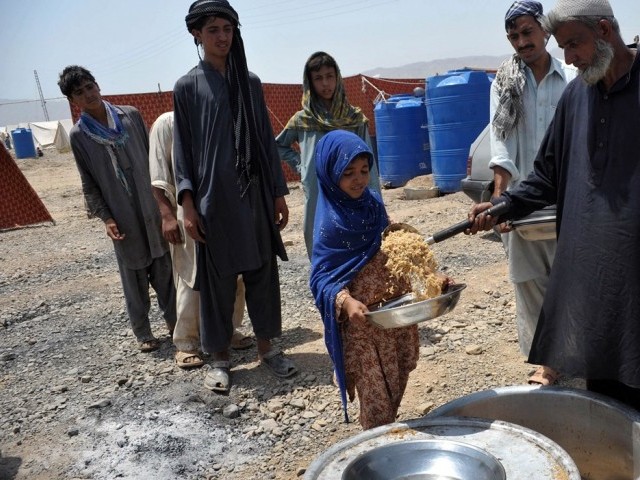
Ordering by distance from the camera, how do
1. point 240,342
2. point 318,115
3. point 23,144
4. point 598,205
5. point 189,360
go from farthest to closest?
point 23,144
point 240,342
point 189,360
point 318,115
point 598,205

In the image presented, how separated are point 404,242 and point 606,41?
98 cm

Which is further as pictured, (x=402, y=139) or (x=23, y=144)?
(x=23, y=144)

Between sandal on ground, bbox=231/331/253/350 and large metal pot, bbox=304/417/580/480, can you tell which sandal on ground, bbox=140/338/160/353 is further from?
large metal pot, bbox=304/417/580/480

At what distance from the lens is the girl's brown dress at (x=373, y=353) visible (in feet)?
8.28

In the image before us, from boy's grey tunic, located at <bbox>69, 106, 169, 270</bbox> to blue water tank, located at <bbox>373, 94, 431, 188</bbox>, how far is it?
657cm

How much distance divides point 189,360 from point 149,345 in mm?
594

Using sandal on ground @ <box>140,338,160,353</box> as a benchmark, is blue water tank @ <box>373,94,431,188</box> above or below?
above

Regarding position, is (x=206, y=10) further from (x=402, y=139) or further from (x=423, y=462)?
(x=402, y=139)

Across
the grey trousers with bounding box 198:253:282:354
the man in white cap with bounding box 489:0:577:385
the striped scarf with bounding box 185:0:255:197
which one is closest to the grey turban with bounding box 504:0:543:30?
the man in white cap with bounding box 489:0:577:385

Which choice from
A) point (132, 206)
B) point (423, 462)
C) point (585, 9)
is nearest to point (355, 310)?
point (423, 462)

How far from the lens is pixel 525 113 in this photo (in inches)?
126

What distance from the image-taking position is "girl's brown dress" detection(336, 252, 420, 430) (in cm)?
252

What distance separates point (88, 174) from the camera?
4375 millimetres

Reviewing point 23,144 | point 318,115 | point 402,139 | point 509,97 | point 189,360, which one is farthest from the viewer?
point 23,144
